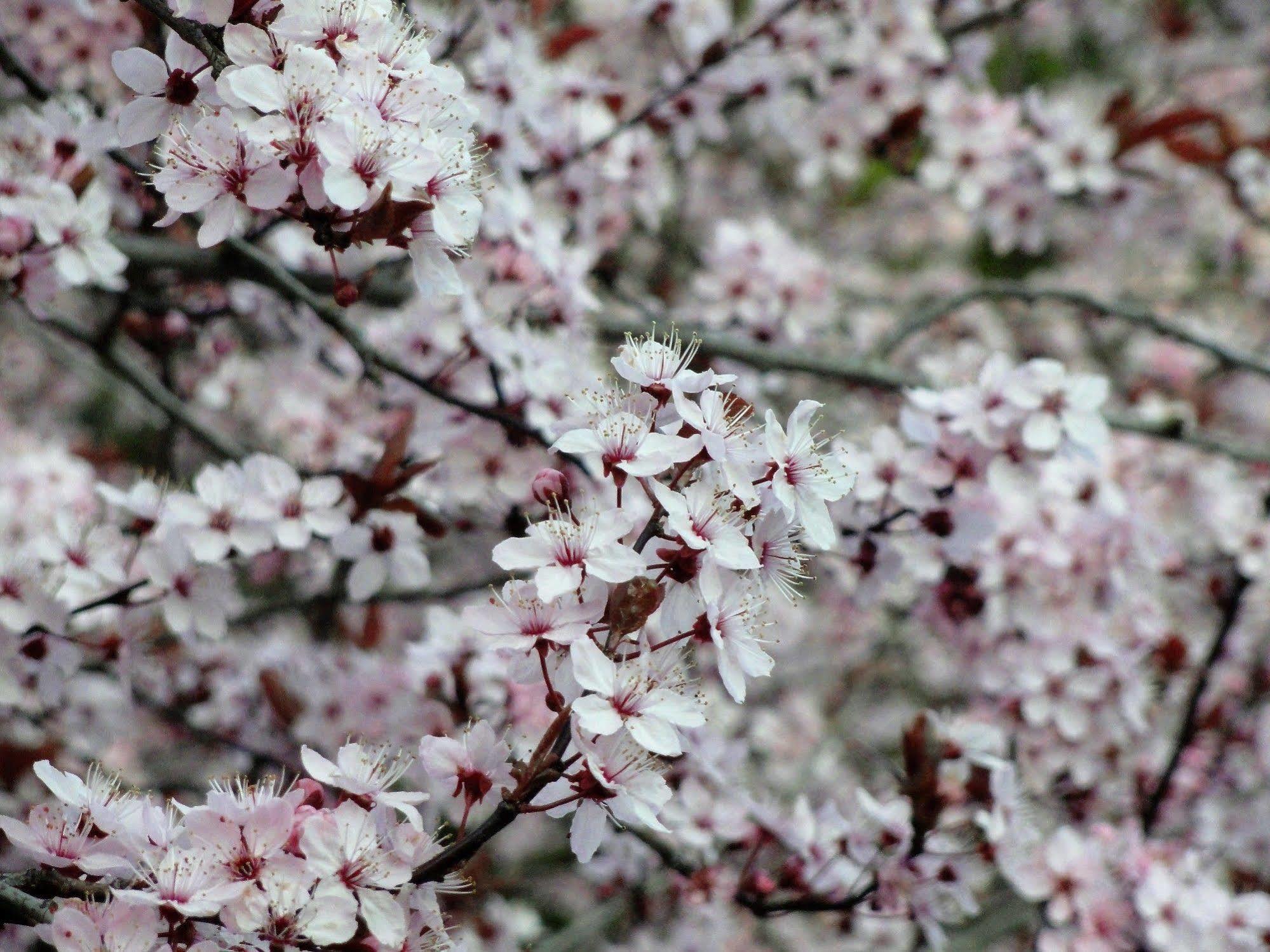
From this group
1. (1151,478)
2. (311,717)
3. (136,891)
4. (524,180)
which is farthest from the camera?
(1151,478)

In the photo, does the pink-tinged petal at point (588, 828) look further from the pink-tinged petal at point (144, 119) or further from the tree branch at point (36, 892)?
the pink-tinged petal at point (144, 119)

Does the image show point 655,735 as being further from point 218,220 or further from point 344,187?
point 218,220

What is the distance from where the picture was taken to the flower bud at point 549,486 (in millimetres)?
1458

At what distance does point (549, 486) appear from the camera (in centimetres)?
146

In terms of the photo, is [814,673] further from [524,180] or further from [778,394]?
[524,180]

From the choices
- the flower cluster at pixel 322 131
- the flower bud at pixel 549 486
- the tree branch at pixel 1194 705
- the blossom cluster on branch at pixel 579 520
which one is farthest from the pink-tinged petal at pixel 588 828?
the tree branch at pixel 1194 705

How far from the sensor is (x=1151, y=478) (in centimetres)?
353

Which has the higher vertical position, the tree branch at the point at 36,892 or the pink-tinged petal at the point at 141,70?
the pink-tinged petal at the point at 141,70

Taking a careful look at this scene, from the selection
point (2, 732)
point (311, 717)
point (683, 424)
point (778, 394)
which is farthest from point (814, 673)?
point (683, 424)

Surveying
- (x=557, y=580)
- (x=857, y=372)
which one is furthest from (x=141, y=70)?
(x=857, y=372)

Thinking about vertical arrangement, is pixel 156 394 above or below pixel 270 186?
below

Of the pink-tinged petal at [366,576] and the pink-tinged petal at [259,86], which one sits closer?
the pink-tinged petal at [259,86]

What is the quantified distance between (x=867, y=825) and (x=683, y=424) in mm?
1058

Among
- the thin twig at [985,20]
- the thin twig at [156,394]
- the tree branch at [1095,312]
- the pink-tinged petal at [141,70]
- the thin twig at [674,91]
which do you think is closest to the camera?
the pink-tinged petal at [141,70]
